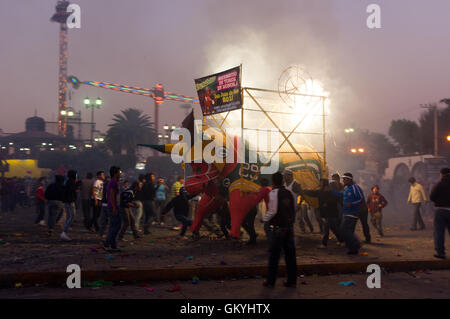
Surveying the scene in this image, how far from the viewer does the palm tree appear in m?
51.7

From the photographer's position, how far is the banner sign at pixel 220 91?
10.6 metres

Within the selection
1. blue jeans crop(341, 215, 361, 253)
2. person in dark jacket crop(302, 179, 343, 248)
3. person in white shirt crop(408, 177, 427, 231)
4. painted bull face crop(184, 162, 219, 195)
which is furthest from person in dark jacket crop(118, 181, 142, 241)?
person in white shirt crop(408, 177, 427, 231)

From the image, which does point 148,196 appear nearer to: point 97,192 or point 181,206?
point 97,192

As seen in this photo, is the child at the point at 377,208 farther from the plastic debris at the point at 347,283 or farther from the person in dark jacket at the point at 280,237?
the person in dark jacket at the point at 280,237

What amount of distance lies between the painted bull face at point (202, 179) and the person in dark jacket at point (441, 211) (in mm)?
5017

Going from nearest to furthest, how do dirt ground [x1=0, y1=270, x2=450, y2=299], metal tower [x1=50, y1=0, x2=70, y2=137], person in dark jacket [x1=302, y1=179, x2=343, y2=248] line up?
dirt ground [x1=0, y1=270, x2=450, y2=299] → person in dark jacket [x1=302, y1=179, x2=343, y2=248] → metal tower [x1=50, y1=0, x2=70, y2=137]

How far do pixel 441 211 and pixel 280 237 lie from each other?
4.16 metres

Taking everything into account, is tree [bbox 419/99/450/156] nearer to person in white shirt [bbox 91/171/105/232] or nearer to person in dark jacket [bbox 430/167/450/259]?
person in dark jacket [bbox 430/167/450/259]

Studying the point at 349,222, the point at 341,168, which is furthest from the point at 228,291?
the point at 341,168

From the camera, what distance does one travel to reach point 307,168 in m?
11.8

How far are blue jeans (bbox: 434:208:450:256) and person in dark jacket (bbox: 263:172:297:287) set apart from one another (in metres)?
3.82

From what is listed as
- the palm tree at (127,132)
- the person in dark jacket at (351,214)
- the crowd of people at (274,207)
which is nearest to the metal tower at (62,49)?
the palm tree at (127,132)

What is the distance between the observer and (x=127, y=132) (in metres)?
51.7

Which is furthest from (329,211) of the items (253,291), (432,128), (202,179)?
(432,128)
